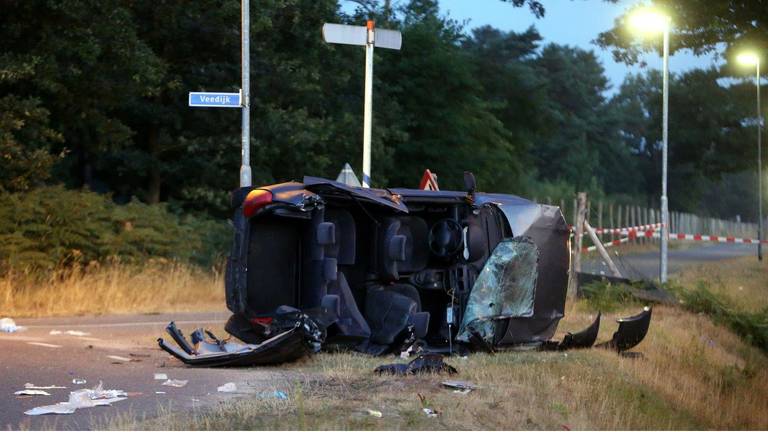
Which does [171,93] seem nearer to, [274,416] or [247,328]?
[247,328]

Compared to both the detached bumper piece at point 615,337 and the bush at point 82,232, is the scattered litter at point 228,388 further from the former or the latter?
the bush at point 82,232

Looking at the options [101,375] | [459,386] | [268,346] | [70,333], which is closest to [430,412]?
[459,386]

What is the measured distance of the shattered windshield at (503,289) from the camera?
1273 centimetres

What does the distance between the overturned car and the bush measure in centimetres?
978

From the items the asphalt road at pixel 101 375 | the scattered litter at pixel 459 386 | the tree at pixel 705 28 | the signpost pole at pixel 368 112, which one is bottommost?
the asphalt road at pixel 101 375

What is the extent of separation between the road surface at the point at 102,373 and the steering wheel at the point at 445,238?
271cm

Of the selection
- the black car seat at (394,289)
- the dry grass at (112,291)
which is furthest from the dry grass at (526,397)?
the dry grass at (112,291)

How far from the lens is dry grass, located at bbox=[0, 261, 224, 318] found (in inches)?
785

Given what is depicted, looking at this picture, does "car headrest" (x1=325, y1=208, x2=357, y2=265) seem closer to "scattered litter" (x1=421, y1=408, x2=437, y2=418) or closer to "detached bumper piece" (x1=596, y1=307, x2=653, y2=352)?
"detached bumper piece" (x1=596, y1=307, x2=653, y2=352)

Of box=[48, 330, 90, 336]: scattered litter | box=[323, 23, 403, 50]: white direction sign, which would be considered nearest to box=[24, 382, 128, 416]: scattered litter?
box=[48, 330, 90, 336]: scattered litter

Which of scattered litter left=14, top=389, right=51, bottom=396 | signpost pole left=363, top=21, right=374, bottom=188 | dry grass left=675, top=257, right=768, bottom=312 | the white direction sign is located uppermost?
the white direction sign

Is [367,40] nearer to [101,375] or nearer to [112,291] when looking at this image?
[112,291]

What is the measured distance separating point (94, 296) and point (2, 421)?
42.5 feet

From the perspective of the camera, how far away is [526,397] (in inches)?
376
